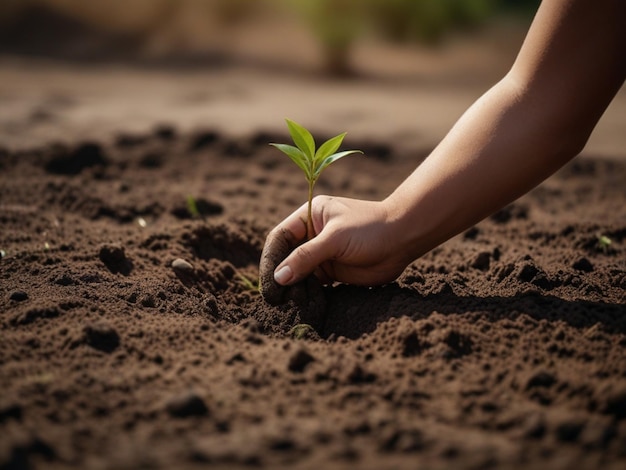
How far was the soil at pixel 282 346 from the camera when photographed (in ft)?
4.82

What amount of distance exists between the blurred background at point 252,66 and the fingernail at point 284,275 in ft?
8.05

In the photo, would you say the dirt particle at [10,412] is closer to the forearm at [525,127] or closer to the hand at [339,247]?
the hand at [339,247]

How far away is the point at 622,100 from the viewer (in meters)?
5.80

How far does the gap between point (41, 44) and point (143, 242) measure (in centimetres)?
545

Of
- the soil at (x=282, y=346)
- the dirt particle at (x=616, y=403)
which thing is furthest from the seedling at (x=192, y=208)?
the dirt particle at (x=616, y=403)

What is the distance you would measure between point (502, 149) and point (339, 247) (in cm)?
54

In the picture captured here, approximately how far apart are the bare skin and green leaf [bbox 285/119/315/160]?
7.3 inches

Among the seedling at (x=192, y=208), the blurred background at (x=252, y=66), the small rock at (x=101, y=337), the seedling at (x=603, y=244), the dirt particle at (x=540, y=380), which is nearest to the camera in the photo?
the dirt particle at (x=540, y=380)

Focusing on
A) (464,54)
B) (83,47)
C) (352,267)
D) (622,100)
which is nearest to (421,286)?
(352,267)

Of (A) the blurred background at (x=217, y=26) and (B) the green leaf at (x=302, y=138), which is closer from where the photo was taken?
(B) the green leaf at (x=302, y=138)

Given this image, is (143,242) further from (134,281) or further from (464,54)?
(464,54)

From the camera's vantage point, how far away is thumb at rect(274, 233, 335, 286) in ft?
6.88

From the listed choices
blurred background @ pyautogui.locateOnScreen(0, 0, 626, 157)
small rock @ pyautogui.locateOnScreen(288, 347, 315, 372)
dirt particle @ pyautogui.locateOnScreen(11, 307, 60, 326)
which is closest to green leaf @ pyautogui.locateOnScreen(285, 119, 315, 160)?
small rock @ pyautogui.locateOnScreen(288, 347, 315, 372)

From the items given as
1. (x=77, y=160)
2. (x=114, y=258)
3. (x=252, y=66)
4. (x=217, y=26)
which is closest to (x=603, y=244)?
(x=114, y=258)
